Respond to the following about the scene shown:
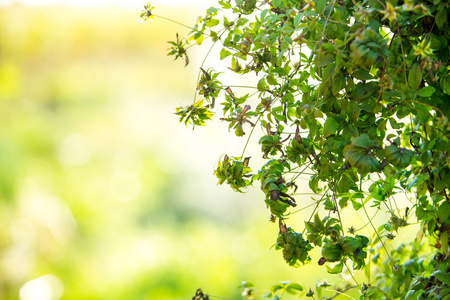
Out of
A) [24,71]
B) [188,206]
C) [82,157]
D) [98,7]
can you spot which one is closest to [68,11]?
[98,7]

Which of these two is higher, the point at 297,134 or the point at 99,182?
the point at 99,182

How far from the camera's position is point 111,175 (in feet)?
11.2

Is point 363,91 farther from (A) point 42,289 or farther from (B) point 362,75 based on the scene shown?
(A) point 42,289

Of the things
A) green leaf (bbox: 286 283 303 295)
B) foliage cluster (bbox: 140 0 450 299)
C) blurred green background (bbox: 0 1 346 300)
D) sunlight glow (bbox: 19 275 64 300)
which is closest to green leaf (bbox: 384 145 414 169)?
foliage cluster (bbox: 140 0 450 299)

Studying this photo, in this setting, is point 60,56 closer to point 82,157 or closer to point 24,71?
point 24,71

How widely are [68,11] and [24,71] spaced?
0.51 m

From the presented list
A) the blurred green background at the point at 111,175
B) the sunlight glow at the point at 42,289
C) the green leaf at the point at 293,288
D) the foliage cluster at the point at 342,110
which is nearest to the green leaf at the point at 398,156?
the foliage cluster at the point at 342,110

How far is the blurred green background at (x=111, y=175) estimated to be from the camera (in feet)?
8.34

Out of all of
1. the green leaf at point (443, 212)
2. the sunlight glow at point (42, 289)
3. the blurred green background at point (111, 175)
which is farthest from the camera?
the blurred green background at point (111, 175)

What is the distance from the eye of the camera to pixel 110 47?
360cm

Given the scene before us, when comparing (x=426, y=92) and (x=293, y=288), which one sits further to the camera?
(x=293, y=288)

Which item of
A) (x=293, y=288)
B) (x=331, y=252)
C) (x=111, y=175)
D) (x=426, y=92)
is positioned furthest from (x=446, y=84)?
(x=111, y=175)

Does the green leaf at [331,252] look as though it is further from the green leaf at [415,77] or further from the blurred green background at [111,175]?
the blurred green background at [111,175]

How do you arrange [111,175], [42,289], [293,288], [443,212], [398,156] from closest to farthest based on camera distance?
[398,156], [443,212], [293,288], [42,289], [111,175]
